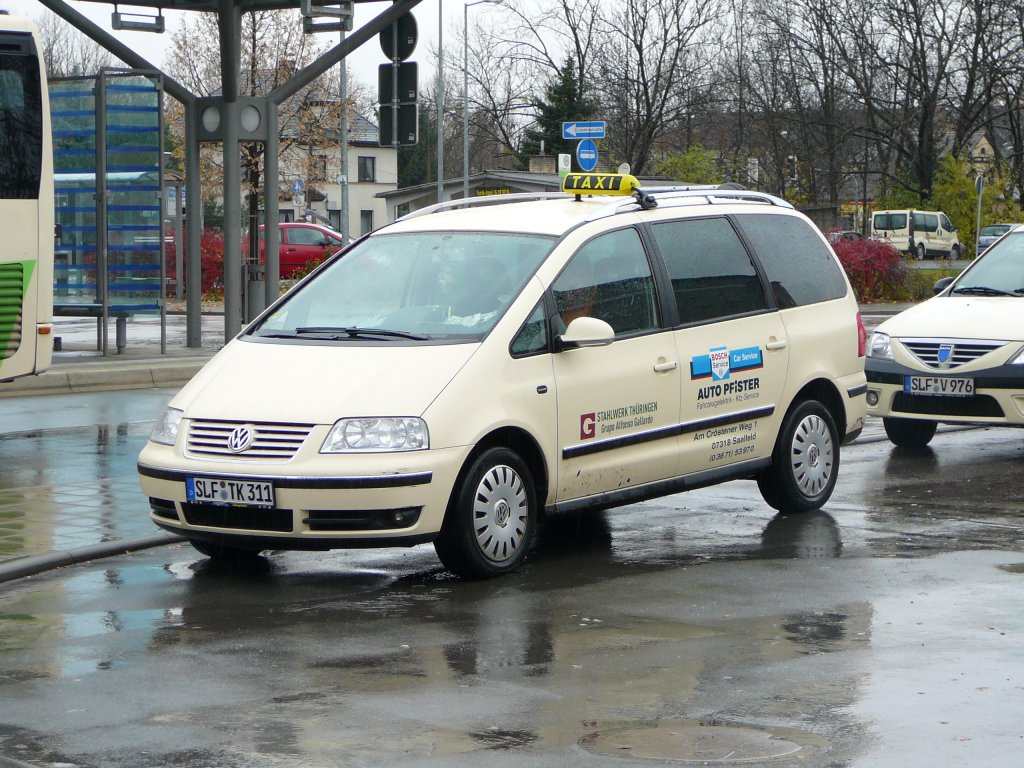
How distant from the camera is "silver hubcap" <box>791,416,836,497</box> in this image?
9766 mm

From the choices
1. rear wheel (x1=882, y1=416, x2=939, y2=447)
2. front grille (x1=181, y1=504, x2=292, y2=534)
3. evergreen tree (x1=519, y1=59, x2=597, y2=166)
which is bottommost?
rear wheel (x1=882, y1=416, x2=939, y2=447)

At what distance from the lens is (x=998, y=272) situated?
44.1ft

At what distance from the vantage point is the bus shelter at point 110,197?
64.5 ft

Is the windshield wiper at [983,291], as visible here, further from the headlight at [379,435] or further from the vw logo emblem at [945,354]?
the headlight at [379,435]

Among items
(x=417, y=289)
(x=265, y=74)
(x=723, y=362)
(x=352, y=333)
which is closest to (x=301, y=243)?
(x=265, y=74)

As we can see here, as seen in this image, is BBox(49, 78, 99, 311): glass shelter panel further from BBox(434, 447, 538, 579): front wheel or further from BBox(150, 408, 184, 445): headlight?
BBox(434, 447, 538, 579): front wheel

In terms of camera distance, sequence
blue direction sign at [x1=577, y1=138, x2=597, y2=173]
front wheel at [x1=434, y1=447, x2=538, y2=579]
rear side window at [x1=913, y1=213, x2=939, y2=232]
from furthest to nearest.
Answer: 1. rear side window at [x1=913, y1=213, x2=939, y2=232]
2. blue direction sign at [x1=577, y1=138, x2=597, y2=173]
3. front wheel at [x1=434, y1=447, x2=538, y2=579]

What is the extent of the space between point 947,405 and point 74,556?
262 inches

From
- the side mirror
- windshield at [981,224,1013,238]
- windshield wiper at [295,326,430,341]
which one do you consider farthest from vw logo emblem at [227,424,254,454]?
windshield at [981,224,1013,238]

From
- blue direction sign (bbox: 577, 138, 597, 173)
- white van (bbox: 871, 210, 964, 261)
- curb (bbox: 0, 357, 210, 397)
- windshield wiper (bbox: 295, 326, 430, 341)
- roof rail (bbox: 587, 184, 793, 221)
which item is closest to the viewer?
windshield wiper (bbox: 295, 326, 430, 341)

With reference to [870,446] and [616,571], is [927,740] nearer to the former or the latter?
[616,571]

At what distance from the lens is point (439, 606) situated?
7.27 m

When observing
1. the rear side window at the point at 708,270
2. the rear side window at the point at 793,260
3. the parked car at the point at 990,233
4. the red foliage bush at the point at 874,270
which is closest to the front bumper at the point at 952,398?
the rear side window at the point at 793,260

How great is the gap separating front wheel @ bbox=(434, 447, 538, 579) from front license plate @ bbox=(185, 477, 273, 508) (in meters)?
0.81
